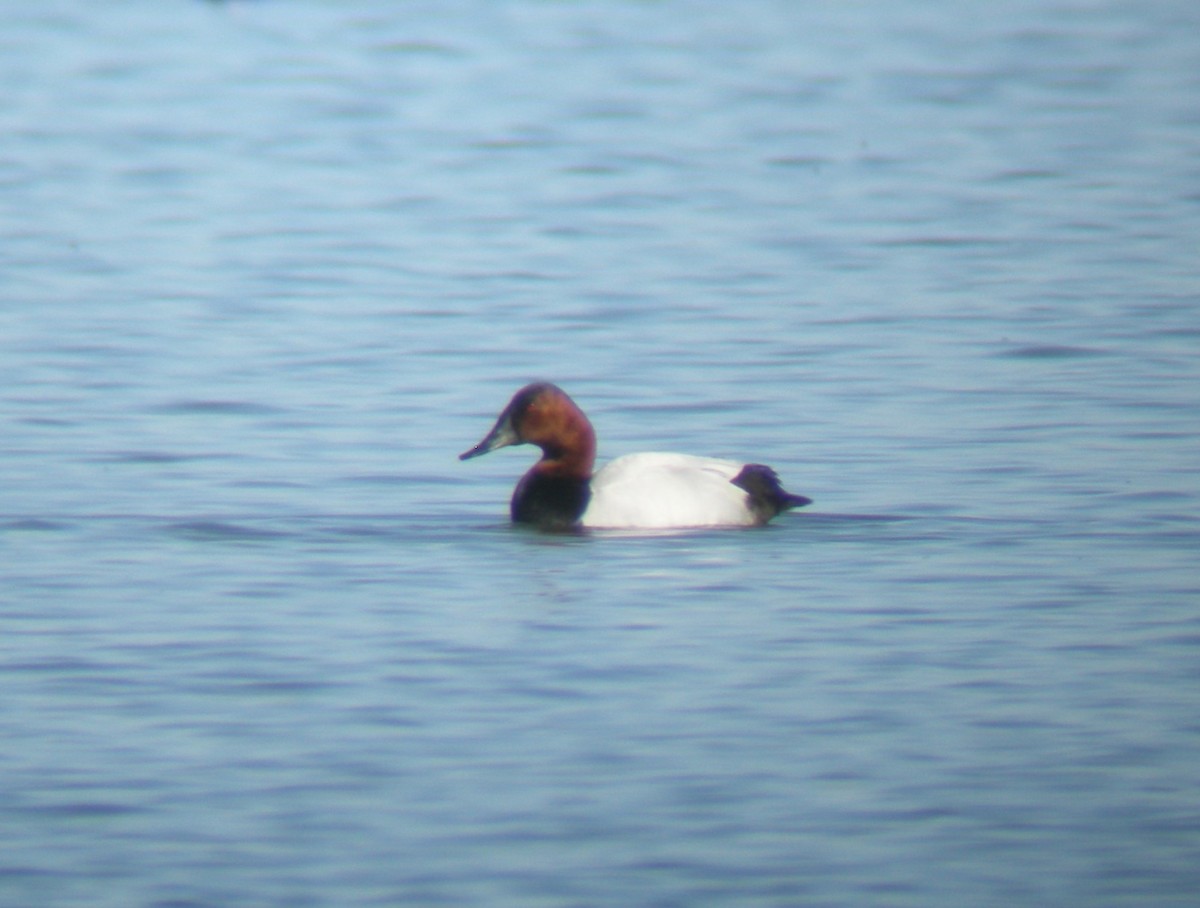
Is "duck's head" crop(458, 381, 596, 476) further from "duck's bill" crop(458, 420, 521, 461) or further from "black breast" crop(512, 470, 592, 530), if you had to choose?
"black breast" crop(512, 470, 592, 530)

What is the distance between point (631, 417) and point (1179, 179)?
7.56 metres

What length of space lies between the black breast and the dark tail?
618mm

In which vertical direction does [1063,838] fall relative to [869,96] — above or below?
below

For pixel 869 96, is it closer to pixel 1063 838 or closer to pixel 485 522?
pixel 485 522

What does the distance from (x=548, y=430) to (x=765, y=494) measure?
943 millimetres

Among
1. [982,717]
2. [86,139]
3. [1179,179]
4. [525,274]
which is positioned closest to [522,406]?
[982,717]

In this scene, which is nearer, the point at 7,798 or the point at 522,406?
the point at 7,798

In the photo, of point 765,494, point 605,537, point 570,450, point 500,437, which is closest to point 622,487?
point 605,537

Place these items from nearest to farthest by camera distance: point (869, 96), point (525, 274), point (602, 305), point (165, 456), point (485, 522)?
1. point (485, 522)
2. point (165, 456)
3. point (602, 305)
4. point (525, 274)
5. point (869, 96)

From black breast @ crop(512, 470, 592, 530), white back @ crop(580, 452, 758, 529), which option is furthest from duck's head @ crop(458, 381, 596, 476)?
white back @ crop(580, 452, 758, 529)

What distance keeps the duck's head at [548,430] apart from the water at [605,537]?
31 centimetres

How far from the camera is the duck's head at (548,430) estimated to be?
929 cm

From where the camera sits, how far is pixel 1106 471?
955 centimetres

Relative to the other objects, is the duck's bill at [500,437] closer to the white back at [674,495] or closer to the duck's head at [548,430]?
the duck's head at [548,430]
